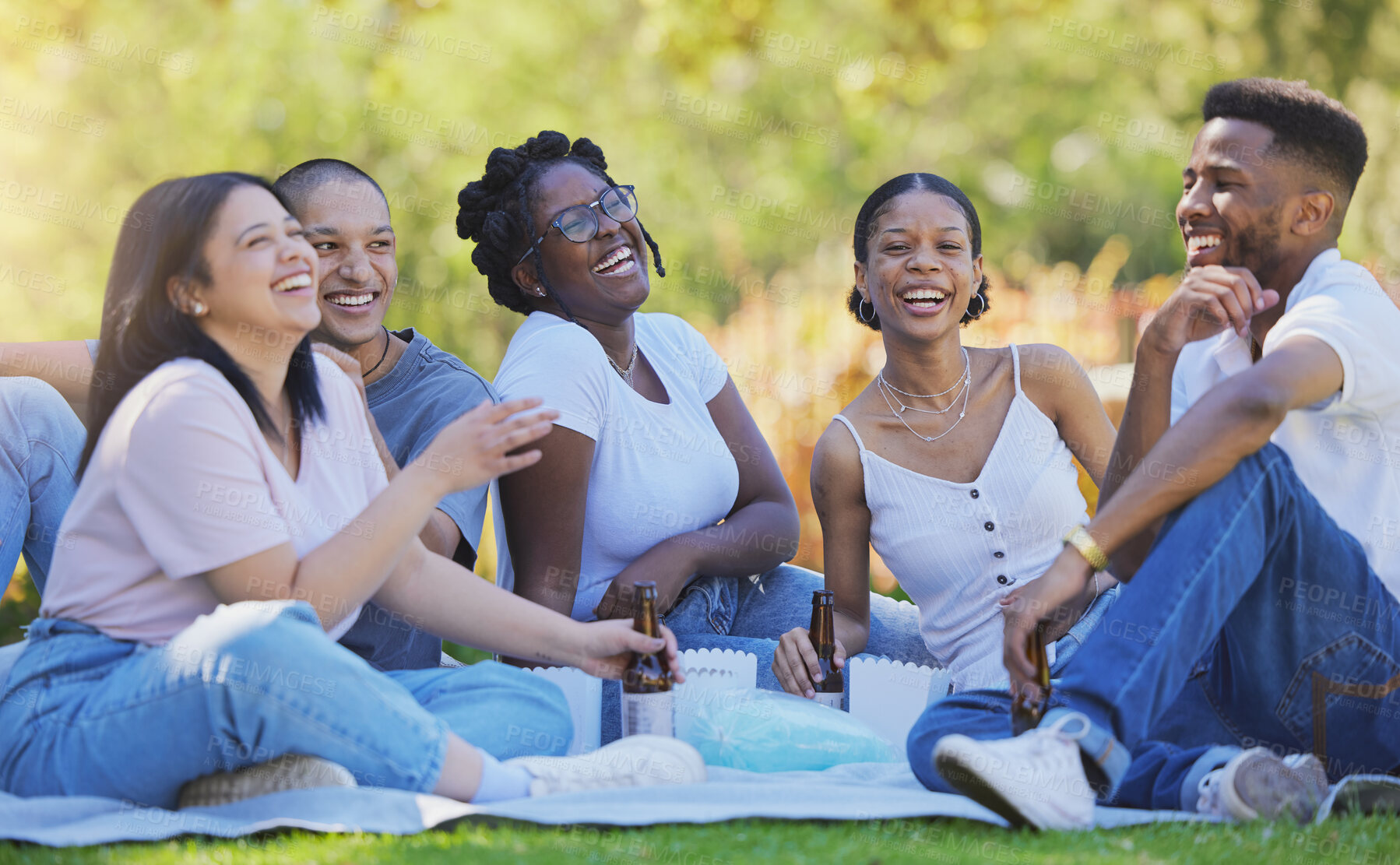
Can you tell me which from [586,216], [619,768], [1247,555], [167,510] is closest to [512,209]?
[586,216]

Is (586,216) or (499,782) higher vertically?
(586,216)

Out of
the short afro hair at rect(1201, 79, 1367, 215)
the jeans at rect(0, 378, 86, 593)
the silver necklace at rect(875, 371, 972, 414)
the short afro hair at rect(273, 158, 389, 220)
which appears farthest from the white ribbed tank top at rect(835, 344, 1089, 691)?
the jeans at rect(0, 378, 86, 593)

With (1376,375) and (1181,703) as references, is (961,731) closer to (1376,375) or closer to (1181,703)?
(1181,703)

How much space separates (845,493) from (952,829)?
169cm

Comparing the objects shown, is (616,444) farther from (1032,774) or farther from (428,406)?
(1032,774)

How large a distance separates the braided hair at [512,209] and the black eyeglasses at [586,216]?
9 centimetres

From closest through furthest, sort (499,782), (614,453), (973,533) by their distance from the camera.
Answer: (499,782), (973,533), (614,453)

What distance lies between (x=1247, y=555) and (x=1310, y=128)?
4.75 ft

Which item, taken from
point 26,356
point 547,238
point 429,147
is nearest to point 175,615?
point 26,356

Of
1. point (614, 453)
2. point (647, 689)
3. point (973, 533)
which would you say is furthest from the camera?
point (614, 453)

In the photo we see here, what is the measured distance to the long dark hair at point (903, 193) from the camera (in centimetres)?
464

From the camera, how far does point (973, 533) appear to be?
4.36 metres

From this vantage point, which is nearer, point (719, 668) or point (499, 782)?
point (499, 782)

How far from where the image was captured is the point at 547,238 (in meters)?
4.74
